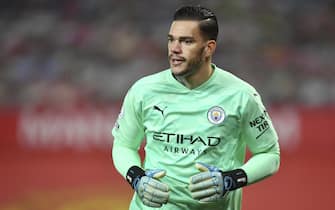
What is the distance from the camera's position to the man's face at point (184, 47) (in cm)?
450

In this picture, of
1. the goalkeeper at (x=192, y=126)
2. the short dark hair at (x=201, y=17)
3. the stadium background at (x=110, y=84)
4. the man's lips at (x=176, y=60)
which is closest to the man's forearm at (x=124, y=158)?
the goalkeeper at (x=192, y=126)

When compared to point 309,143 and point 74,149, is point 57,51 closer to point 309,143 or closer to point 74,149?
point 74,149

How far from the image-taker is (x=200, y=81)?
468 cm

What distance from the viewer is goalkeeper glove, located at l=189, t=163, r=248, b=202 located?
432 centimetres

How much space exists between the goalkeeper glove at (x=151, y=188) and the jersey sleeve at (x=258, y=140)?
18.7 inches

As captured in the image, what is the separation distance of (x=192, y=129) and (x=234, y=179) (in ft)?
1.16

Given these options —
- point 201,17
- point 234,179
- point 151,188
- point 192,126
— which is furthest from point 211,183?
point 201,17

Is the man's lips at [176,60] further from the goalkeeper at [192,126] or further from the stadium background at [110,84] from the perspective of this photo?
the stadium background at [110,84]

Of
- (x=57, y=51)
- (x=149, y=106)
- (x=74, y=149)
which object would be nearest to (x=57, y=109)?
(x=74, y=149)

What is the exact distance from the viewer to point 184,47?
4.52m

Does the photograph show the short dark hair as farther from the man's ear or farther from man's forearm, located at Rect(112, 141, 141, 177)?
man's forearm, located at Rect(112, 141, 141, 177)

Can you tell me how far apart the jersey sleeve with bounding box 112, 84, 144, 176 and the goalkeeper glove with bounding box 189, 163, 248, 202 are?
444mm

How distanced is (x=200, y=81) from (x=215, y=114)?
21cm

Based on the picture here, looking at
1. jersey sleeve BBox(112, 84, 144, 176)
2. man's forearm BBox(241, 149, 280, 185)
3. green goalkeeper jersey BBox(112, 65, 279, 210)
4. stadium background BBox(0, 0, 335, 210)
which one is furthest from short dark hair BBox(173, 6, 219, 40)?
stadium background BBox(0, 0, 335, 210)
